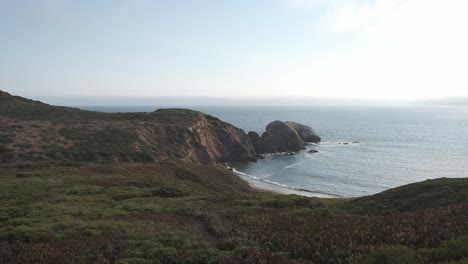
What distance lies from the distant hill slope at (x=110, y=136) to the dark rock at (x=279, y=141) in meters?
13.3

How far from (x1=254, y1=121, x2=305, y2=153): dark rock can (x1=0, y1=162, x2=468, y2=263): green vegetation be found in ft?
293

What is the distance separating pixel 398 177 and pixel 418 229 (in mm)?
→ 70483

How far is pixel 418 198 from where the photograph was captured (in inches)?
1110

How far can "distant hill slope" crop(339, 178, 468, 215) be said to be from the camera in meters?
25.3

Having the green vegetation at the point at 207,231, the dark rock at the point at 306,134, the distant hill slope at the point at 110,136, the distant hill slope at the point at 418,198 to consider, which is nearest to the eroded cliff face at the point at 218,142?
the distant hill slope at the point at 110,136

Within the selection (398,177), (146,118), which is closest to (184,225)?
(398,177)

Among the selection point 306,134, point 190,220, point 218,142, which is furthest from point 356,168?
point 190,220

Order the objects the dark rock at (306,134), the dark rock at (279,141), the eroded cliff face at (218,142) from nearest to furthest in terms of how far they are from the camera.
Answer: the eroded cliff face at (218,142)
the dark rock at (279,141)
the dark rock at (306,134)

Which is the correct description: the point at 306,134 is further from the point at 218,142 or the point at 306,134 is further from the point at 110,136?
the point at 110,136

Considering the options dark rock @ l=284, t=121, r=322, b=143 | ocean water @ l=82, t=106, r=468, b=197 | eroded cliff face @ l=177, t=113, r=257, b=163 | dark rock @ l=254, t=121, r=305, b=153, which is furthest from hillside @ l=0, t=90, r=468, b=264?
dark rock @ l=284, t=121, r=322, b=143

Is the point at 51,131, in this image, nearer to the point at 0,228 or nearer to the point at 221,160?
the point at 221,160

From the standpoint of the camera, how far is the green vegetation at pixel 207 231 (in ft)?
40.1

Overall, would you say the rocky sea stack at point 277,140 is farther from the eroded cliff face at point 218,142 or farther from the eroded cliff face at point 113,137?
the eroded cliff face at point 218,142

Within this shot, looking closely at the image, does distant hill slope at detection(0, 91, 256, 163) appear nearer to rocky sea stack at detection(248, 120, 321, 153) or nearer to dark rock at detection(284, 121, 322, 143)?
rocky sea stack at detection(248, 120, 321, 153)
